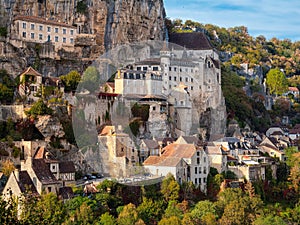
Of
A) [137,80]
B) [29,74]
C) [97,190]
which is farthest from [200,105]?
[97,190]

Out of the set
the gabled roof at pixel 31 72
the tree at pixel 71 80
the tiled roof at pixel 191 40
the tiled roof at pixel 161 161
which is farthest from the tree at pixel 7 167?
the tiled roof at pixel 191 40

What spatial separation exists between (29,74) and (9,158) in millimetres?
8749

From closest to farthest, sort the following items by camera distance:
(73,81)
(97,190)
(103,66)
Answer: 1. (97,190)
2. (73,81)
3. (103,66)

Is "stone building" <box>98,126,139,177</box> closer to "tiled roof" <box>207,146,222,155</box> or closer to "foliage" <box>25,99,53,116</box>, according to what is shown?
"foliage" <box>25,99,53,116</box>

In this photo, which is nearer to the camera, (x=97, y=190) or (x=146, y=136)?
(x=97, y=190)

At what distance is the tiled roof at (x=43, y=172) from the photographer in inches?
1633

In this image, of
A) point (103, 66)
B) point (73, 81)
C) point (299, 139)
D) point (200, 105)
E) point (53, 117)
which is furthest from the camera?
point (299, 139)

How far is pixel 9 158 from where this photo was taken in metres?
45.6

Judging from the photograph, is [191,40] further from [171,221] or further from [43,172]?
[171,221]

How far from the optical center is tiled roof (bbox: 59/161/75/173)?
44.7 meters

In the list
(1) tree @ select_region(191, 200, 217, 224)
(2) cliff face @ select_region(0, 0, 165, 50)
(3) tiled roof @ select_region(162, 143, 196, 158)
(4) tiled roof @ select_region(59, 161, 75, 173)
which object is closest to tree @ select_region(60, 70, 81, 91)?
(2) cliff face @ select_region(0, 0, 165, 50)

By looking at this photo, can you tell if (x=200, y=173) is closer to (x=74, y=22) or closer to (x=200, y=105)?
(x=200, y=105)

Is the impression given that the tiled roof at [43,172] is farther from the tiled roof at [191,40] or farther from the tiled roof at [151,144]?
the tiled roof at [191,40]

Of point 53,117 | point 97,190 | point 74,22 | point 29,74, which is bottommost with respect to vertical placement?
point 97,190
